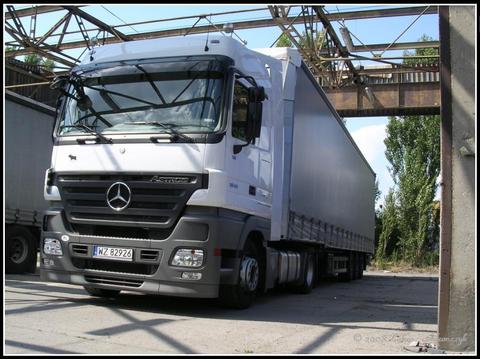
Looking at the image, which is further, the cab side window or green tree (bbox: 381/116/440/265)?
green tree (bbox: 381/116/440/265)

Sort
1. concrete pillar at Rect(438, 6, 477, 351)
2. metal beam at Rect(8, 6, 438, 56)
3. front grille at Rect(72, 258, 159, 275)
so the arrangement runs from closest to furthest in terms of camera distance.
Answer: concrete pillar at Rect(438, 6, 477, 351) → front grille at Rect(72, 258, 159, 275) → metal beam at Rect(8, 6, 438, 56)

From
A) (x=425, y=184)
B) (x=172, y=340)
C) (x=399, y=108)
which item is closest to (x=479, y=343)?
(x=172, y=340)

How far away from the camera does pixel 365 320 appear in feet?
24.9

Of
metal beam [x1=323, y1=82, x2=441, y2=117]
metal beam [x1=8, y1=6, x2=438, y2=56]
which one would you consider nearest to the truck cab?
metal beam [x1=8, y1=6, x2=438, y2=56]

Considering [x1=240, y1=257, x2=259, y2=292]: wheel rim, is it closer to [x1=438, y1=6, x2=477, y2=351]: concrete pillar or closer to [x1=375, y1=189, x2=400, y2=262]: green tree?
[x1=438, y1=6, x2=477, y2=351]: concrete pillar

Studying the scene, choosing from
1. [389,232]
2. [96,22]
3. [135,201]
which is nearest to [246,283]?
[135,201]

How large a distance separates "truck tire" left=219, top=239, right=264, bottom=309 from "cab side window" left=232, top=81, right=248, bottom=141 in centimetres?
166

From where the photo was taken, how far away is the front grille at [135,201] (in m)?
6.82

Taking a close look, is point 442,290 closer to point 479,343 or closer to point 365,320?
point 479,343

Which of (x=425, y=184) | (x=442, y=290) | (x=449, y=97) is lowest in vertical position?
(x=442, y=290)

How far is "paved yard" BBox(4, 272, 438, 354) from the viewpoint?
530 cm

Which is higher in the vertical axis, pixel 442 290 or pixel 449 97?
pixel 449 97

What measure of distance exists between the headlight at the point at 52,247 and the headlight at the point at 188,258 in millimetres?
1782

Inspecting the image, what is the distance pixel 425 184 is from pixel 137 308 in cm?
2980
